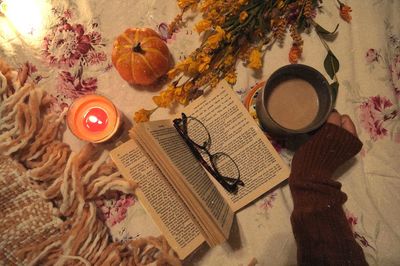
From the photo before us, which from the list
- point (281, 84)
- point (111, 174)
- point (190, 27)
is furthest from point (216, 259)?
point (190, 27)

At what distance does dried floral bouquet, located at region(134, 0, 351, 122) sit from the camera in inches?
28.2

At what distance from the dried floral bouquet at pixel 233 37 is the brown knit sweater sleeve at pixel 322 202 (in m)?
0.13

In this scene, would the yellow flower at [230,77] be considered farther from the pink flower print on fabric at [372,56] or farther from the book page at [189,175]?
the pink flower print on fabric at [372,56]

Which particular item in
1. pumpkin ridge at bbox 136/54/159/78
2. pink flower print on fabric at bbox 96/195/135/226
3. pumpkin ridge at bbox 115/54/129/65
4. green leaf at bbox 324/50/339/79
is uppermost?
pumpkin ridge at bbox 115/54/129/65

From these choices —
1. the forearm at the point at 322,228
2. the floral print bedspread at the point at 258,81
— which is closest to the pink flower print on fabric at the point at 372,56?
the floral print bedspread at the point at 258,81

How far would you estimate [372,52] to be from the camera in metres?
0.77

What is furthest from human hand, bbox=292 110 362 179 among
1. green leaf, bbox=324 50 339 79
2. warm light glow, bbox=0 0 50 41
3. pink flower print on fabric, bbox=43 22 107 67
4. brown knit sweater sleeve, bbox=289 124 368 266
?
warm light glow, bbox=0 0 50 41

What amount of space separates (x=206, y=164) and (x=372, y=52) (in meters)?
0.43

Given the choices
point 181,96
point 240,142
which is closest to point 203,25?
point 181,96

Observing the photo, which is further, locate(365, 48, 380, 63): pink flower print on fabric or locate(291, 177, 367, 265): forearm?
locate(365, 48, 380, 63): pink flower print on fabric

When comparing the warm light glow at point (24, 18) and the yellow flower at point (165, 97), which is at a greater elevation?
the warm light glow at point (24, 18)

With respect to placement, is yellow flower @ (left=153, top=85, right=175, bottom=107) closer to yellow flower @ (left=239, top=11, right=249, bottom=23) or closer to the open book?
the open book

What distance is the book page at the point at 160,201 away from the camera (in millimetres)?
689

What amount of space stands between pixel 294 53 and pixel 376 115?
0.22m
